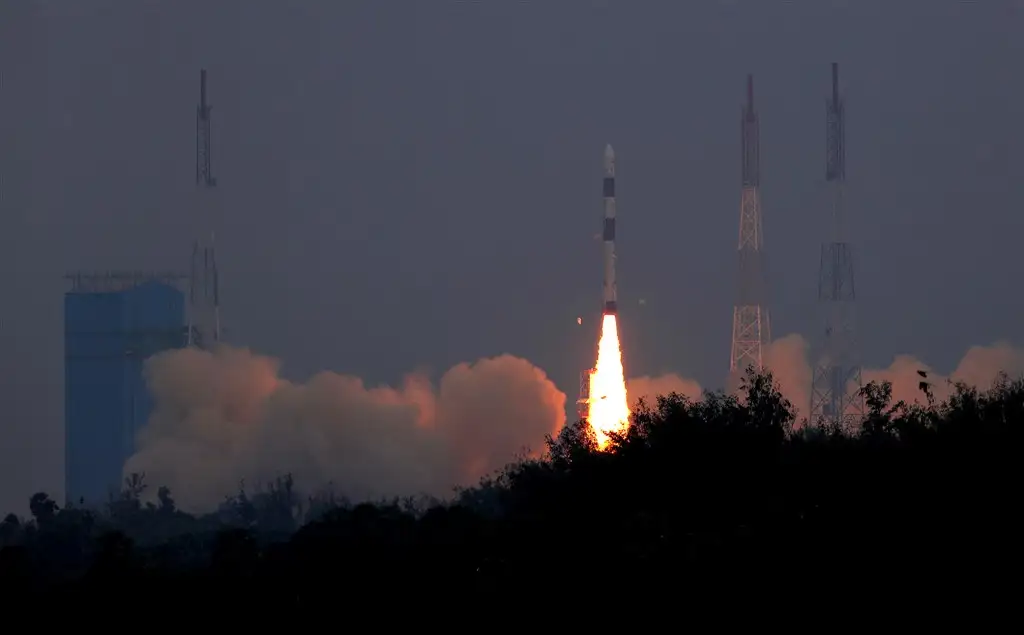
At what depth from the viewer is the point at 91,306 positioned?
17788 centimetres

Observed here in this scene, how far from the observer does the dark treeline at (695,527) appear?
5206 centimetres

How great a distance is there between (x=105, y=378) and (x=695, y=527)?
408 ft

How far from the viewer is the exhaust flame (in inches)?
4705

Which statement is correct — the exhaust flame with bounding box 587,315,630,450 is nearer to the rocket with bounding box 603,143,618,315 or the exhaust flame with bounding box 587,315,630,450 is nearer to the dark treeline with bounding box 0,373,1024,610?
the rocket with bounding box 603,143,618,315

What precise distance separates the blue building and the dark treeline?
94936 mm

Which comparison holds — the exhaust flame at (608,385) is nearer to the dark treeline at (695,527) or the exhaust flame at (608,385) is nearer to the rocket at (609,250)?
the rocket at (609,250)

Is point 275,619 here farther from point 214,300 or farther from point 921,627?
point 214,300

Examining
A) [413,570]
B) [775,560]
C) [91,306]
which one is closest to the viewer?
[775,560]

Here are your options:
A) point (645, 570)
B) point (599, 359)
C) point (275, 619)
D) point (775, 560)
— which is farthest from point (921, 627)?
point (599, 359)

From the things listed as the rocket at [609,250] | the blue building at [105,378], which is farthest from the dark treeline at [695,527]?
the blue building at [105,378]

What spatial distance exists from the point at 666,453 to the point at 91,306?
380ft

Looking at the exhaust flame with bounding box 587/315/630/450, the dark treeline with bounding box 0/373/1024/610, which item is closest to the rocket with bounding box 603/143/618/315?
the exhaust flame with bounding box 587/315/630/450

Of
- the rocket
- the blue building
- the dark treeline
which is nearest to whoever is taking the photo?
the dark treeline

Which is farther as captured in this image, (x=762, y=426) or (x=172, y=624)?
(x=762, y=426)
